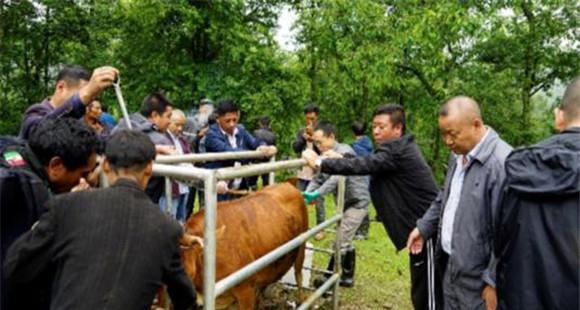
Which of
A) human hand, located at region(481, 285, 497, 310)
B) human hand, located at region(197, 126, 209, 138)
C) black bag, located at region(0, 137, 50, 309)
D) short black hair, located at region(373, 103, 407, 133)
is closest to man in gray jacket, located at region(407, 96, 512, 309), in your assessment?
human hand, located at region(481, 285, 497, 310)

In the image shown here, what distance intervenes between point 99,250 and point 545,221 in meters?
1.92

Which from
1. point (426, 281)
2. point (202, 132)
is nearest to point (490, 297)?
point (426, 281)

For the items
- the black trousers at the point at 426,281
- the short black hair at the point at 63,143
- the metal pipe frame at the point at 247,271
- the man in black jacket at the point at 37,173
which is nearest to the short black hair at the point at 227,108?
the metal pipe frame at the point at 247,271

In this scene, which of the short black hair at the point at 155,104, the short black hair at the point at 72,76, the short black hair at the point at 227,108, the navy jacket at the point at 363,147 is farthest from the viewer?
the navy jacket at the point at 363,147

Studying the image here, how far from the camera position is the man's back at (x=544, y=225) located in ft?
7.36

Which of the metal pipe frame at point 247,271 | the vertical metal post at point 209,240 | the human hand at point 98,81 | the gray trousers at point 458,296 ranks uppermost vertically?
the human hand at point 98,81

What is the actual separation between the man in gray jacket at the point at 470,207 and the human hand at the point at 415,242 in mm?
377

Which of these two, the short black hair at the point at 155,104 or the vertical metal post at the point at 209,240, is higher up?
the short black hair at the point at 155,104

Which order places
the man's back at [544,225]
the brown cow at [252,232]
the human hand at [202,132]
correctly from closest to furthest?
the man's back at [544,225]
the brown cow at [252,232]
the human hand at [202,132]

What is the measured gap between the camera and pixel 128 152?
1.99 metres

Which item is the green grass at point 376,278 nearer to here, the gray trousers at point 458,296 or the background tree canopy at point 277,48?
the gray trousers at point 458,296

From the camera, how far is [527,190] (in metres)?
2.32

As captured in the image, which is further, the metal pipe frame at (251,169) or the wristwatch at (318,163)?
the wristwatch at (318,163)

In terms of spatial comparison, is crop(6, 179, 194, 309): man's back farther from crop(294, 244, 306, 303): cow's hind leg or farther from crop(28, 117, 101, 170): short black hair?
crop(294, 244, 306, 303): cow's hind leg
